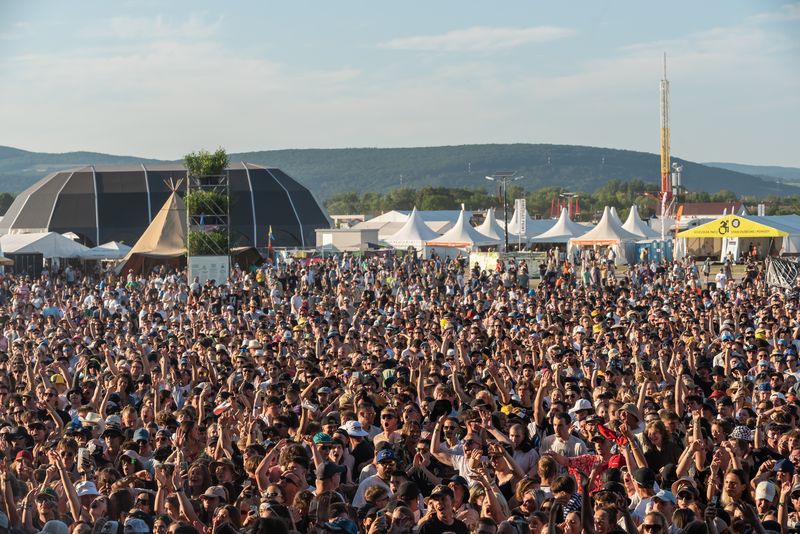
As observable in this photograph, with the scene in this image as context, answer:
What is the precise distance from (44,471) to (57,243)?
35.8 meters

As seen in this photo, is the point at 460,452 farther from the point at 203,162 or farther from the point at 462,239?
the point at 462,239

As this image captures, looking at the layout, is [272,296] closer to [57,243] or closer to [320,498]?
[57,243]

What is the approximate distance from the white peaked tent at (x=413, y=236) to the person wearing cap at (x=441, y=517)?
46.4m

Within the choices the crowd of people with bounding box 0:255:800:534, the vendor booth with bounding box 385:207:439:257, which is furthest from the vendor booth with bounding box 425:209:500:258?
the crowd of people with bounding box 0:255:800:534

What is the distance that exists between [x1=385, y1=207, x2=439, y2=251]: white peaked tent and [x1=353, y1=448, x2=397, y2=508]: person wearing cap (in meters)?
45.3

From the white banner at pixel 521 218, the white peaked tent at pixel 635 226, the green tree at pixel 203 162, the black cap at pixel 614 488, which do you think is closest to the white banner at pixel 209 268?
the green tree at pixel 203 162

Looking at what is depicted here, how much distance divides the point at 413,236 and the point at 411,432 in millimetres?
44699

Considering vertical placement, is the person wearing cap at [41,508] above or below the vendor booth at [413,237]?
above

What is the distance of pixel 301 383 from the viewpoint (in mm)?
11781

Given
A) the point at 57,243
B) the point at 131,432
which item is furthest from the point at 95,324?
the point at 57,243

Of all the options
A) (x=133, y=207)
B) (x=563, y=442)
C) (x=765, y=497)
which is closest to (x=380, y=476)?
(x=563, y=442)

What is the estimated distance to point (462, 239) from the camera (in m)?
51.3

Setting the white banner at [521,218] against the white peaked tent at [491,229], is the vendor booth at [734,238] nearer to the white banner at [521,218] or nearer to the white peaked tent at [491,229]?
the white banner at [521,218]

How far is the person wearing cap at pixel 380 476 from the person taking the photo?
Result: 733 cm
